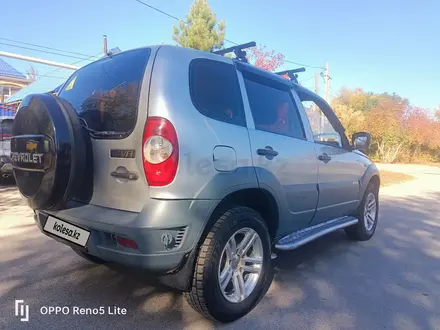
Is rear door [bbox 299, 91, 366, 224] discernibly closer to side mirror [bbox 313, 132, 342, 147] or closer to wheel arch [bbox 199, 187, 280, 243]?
side mirror [bbox 313, 132, 342, 147]

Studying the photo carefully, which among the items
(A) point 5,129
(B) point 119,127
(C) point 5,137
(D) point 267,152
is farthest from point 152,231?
(A) point 5,129

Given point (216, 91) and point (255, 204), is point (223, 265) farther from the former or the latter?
point (216, 91)

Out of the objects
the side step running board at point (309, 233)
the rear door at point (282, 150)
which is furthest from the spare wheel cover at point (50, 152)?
the side step running board at point (309, 233)

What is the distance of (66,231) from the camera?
2.37 metres

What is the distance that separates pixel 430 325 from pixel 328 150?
6.02 feet

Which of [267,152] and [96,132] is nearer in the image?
[96,132]

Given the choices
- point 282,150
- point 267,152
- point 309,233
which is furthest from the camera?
point 309,233

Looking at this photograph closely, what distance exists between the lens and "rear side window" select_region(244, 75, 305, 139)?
2.88m

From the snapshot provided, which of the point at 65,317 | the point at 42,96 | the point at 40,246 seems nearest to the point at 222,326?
the point at 65,317

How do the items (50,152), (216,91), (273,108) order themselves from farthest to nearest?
(273,108), (216,91), (50,152)

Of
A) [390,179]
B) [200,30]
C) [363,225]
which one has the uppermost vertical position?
[200,30]

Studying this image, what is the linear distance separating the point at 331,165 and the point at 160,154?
225 cm

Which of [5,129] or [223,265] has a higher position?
[5,129]

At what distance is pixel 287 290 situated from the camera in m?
3.00
